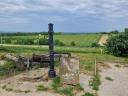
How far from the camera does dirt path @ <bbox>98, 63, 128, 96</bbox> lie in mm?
15469

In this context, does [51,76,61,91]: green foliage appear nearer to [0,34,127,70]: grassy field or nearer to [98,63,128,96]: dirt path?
[98,63,128,96]: dirt path

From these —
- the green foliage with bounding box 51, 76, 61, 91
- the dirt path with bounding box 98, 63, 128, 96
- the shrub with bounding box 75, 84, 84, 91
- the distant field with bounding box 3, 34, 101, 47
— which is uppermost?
the distant field with bounding box 3, 34, 101, 47

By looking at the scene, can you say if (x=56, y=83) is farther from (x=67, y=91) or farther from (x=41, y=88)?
(x=67, y=91)

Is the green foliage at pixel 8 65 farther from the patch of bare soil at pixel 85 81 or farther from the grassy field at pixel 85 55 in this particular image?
the patch of bare soil at pixel 85 81

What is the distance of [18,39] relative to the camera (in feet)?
143

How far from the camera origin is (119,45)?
2831 centimetres

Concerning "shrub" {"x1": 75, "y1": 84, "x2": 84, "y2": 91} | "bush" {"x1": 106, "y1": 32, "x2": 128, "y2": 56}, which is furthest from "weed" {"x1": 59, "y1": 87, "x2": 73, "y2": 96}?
"bush" {"x1": 106, "y1": 32, "x2": 128, "y2": 56}

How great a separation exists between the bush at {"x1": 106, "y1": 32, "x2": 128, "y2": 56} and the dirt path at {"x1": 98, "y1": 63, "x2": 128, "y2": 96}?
666 cm

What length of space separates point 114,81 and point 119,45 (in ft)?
36.1

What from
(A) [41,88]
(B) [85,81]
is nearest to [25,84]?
(A) [41,88]

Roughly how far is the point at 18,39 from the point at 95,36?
35.3 feet

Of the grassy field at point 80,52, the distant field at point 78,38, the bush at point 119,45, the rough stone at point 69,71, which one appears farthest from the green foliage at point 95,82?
the distant field at point 78,38

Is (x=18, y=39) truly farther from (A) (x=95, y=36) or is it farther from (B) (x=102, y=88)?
(B) (x=102, y=88)

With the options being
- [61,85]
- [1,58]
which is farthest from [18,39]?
[61,85]
